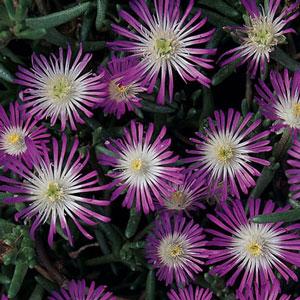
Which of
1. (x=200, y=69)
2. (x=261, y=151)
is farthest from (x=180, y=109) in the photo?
(x=261, y=151)

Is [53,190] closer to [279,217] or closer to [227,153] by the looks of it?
[227,153]

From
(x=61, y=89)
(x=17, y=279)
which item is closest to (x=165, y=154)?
(x=61, y=89)

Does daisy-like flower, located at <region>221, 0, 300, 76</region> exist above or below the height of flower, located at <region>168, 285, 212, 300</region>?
above

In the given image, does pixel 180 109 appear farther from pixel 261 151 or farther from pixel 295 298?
pixel 295 298

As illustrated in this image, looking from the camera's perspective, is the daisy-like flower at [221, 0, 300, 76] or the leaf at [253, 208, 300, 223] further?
the daisy-like flower at [221, 0, 300, 76]

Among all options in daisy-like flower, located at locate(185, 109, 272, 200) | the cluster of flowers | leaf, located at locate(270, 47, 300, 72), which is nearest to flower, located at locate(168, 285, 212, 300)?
the cluster of flowers

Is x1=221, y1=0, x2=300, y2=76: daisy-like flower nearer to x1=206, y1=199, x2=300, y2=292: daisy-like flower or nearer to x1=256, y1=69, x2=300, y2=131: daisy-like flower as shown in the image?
x1=256, y1=69, x2=300, y2=131: daisy-like flower

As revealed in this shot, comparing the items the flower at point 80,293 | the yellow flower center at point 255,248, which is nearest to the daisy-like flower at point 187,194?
the yellow flower center at point 255,248

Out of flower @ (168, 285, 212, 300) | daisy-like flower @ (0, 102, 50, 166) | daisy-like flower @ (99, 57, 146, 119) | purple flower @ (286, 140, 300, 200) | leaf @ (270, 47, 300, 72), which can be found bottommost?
flower @ (168, 285, 212, 300)
